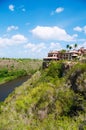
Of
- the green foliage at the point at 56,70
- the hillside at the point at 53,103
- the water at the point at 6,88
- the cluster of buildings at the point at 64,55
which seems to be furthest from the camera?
the water at the point at 6,88

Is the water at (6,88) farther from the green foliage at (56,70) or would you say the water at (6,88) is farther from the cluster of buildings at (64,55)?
the green foliage at (56,70)

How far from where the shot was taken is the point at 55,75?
5916cm

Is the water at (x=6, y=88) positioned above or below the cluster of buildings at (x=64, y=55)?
below

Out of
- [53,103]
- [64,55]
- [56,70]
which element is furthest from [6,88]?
[53,103]

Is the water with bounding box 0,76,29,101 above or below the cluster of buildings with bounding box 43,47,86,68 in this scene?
below

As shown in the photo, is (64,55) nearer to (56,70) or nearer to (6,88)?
(56,70)

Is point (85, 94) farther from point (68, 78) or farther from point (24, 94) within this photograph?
point (24, 94)

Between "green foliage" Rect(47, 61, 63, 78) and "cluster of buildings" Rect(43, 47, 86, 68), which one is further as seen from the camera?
"cluster of buildings" Rect(43, 47, 86, 68)

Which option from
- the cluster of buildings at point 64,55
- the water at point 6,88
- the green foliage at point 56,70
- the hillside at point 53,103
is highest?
the cluster of buildings at point 64,55

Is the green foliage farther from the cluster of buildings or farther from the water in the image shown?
the water

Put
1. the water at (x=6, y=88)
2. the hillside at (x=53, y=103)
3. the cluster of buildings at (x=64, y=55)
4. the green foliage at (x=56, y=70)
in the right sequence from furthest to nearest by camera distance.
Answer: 1. the water at (x=6, y=88)
2. the cluster of buildings at (x=64, y=55)
3. the green foliage at (x=56, y=70)
4. the hillside at (x=53, y=103)

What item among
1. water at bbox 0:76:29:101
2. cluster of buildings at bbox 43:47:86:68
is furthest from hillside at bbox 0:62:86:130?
water at bbox 0:76:29:101

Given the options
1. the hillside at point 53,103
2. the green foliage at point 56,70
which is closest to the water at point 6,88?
the green foliage at point 56,70

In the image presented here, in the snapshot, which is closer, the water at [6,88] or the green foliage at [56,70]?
the green foliage at [56,70]
